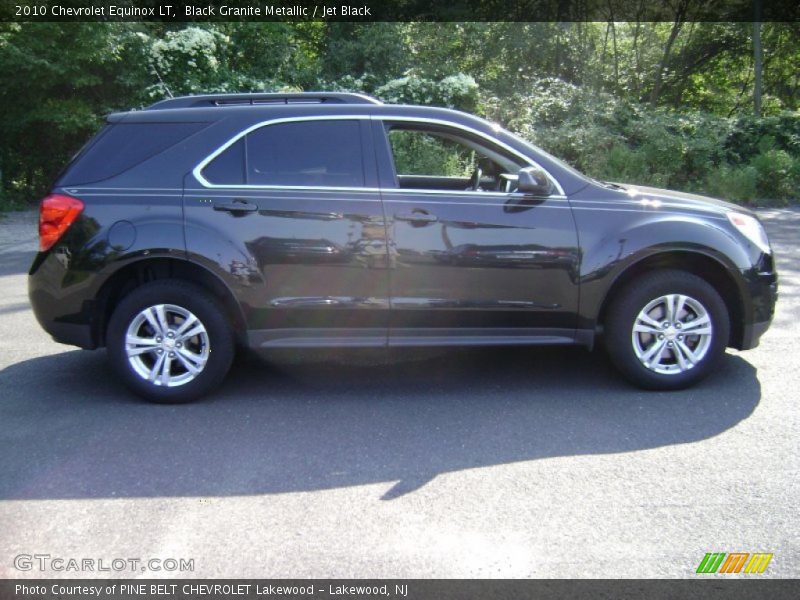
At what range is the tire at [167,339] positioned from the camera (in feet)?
16.4

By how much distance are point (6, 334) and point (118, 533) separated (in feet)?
13.5

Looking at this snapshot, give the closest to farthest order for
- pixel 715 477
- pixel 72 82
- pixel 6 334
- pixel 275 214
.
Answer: pixel 715 477
pixel 275 214
pixel 6 334
pixel 72 82

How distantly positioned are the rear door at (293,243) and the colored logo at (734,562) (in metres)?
2.46

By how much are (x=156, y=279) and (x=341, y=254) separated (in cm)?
124

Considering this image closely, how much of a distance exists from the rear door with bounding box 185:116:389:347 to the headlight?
2386mm

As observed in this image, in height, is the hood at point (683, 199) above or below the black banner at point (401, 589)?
above

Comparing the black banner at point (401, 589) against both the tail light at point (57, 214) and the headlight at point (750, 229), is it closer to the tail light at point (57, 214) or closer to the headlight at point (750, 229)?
the tail light at point (57, 214)

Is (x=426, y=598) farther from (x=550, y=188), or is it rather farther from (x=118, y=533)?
(x=550, y=188)

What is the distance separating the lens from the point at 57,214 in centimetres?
498

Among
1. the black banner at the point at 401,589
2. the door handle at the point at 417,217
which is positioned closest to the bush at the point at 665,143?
the door handle at the point at 417,217

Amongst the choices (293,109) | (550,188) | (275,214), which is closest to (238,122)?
(293,109)

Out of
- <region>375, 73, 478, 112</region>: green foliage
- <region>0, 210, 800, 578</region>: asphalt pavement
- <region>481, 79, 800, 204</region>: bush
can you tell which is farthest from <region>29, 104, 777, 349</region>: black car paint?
<region>375, 73, 478, 112</region>: green foliage

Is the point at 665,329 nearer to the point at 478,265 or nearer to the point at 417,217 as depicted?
the point at 478,265

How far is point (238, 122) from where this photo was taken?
16.8 ft
